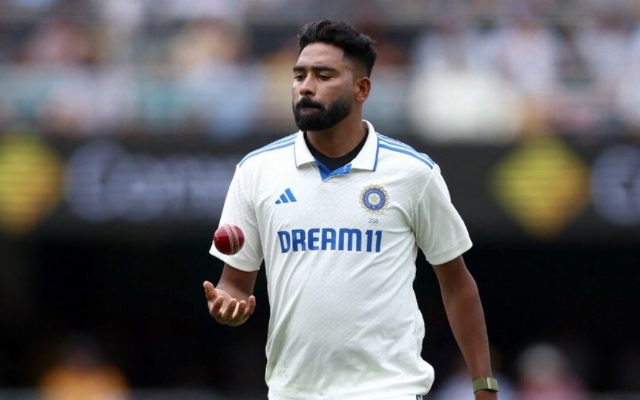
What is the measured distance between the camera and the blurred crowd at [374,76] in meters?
13.6

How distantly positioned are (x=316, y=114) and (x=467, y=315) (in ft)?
3.31

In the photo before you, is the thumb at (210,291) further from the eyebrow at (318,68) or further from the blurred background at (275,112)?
the blurred background at (275,112)

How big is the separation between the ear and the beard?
0.37 ft

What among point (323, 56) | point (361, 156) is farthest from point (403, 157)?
point (323, 56)

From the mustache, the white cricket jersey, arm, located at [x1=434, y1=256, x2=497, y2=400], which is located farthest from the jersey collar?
arm, located at [x1=434, y1=256, x2=497, y2=400]

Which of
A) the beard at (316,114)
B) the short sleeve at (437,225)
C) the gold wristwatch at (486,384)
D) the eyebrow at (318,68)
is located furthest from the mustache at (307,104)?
the gold wristwatch at (486,384)

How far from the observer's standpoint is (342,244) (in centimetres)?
603

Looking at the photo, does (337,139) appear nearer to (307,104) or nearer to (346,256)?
(307,104)

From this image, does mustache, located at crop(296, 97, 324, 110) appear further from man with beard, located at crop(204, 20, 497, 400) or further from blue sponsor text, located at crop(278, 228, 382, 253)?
blue sponsor text, located at crop(278, 228, 382, 253)

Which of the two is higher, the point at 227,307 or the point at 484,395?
the point at 227,307

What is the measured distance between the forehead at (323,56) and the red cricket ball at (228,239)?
0.70 meters

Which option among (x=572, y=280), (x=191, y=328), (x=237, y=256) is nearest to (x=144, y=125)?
(x=191, y=328)

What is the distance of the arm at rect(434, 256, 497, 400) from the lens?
6.23 metres

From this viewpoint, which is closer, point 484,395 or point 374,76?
point 484,395
